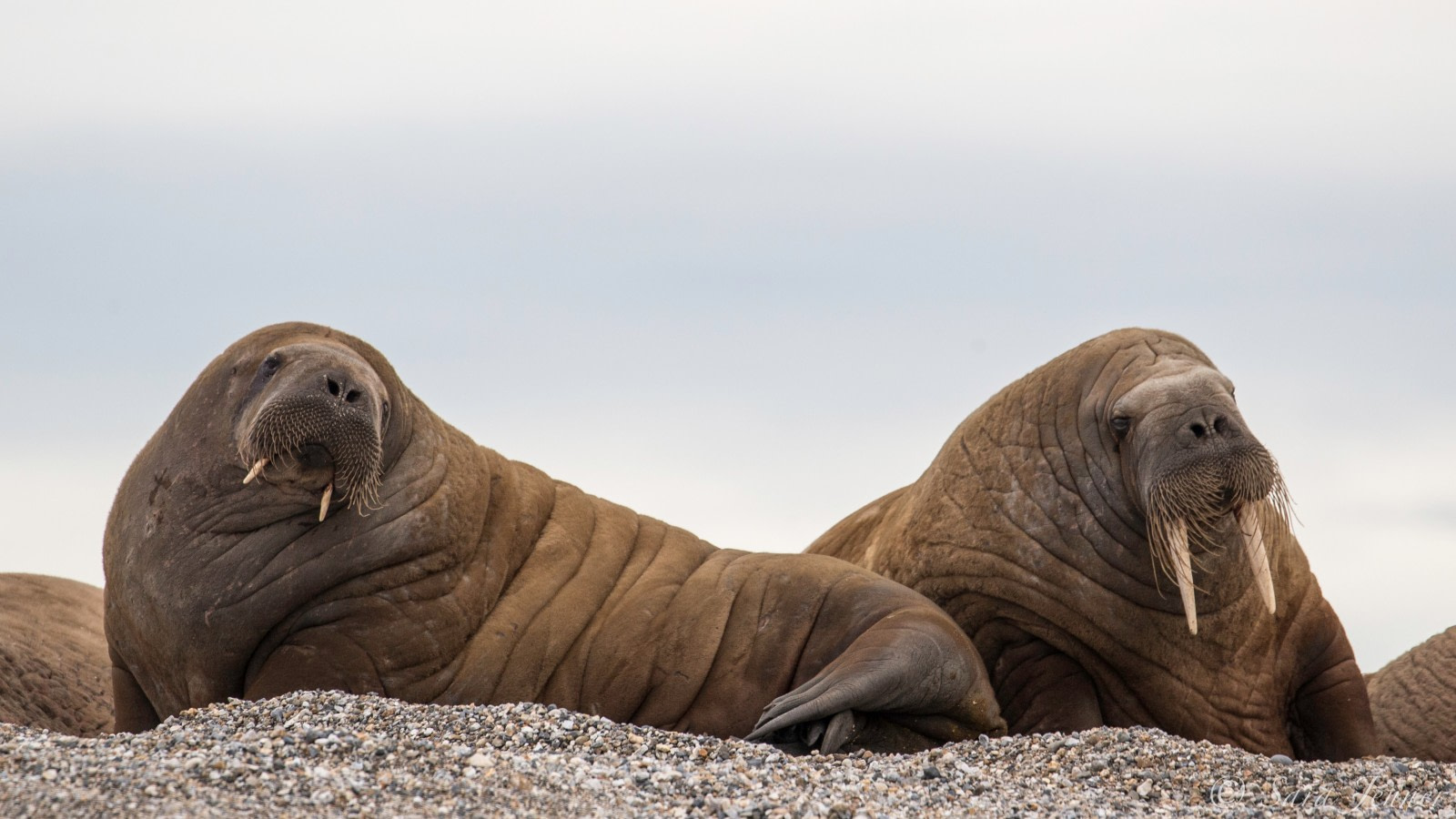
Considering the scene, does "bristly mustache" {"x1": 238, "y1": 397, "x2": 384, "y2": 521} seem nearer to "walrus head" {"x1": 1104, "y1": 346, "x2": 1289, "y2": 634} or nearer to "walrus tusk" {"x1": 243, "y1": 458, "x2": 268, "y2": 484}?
"walrus tusk" {"x1": 243, "y1": 458, "x2": 268, "y2": 484}

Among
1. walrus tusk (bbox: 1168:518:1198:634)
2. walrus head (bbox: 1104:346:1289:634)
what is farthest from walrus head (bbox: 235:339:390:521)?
walrus tusk (bbox: 1168:518:1198:634)

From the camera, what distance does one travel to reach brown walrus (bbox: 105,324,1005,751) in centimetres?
812

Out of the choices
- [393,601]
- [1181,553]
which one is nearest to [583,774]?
[393,601]

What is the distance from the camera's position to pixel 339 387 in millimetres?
8086

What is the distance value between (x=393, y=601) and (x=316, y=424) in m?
0.90

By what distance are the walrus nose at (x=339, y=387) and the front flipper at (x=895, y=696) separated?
2.18 m

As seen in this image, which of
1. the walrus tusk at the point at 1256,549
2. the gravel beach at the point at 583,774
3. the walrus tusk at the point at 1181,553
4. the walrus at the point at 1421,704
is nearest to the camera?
the gravel beach at the point at 583,774

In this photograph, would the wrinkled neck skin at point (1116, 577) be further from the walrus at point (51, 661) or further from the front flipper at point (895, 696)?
the walrus at point (51, 661)

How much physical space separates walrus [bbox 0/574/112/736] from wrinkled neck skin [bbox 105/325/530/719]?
1.42 metres

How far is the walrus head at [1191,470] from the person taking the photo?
841cm

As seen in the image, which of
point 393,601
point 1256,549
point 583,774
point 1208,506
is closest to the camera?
point 583,774

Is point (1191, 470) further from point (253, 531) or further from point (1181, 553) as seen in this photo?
point (253, 531)

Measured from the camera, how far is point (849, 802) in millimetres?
6137

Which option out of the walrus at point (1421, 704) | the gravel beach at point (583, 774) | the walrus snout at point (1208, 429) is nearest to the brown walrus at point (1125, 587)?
the walrus snout at point (1208, 429)
